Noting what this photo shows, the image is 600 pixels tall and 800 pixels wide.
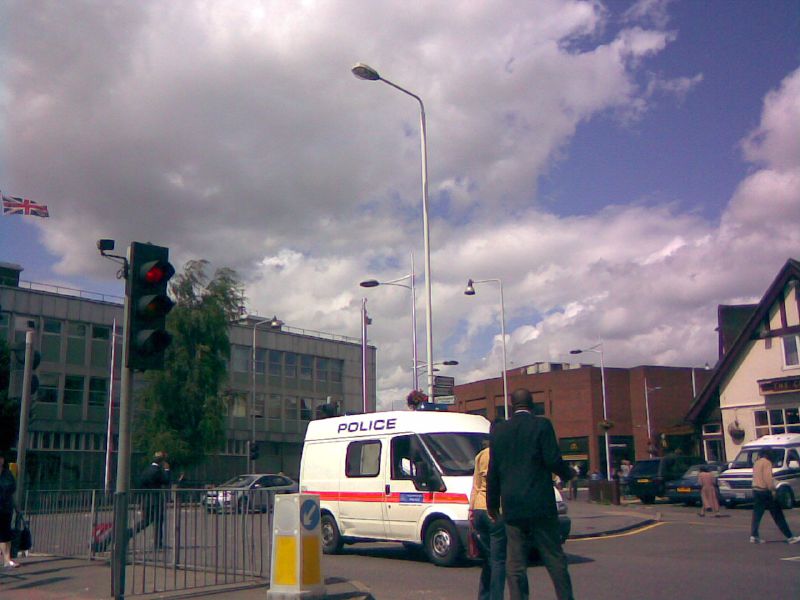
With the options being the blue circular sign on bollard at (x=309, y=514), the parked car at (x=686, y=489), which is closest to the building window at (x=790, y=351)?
the parked car at (x=686, y=489)

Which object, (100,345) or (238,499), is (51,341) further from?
(238,499)

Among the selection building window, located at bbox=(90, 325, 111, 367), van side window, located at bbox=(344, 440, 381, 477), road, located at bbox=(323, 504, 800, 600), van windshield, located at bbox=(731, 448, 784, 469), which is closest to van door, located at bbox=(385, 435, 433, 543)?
van side window, located at bbox=(344, 440, 381, 477)

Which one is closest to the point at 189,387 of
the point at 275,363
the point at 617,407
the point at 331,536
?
the point at 275,363

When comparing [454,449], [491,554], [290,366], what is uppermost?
[290,366]

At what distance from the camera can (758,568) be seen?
11.8 meters

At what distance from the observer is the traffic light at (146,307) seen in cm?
897

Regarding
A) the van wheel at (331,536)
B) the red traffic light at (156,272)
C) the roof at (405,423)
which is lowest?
the van wheel at (331,536)

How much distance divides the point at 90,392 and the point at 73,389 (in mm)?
1197

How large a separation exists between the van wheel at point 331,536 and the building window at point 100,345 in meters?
38.9

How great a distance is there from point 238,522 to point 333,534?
15.4ft

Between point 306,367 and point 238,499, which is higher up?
Result: point 306,367

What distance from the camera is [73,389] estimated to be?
49062mm

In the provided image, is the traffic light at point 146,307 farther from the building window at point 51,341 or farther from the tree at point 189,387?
the building window at point 51,341

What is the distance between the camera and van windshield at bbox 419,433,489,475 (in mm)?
12945
